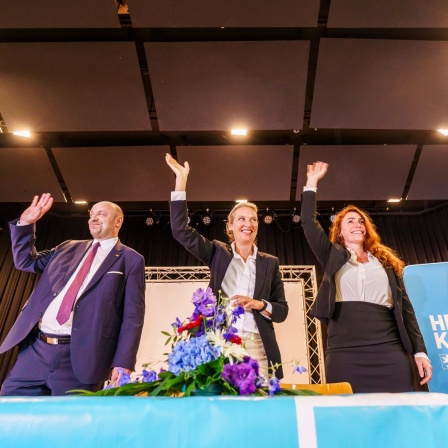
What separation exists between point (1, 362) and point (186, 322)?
481 cm

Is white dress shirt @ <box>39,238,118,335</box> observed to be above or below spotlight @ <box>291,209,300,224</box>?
below

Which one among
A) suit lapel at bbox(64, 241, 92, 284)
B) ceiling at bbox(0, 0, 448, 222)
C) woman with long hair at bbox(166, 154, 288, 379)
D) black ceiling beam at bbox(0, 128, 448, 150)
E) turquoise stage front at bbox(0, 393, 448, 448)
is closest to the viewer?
turquoise stage front at bbox(0, 393, 448, 448)

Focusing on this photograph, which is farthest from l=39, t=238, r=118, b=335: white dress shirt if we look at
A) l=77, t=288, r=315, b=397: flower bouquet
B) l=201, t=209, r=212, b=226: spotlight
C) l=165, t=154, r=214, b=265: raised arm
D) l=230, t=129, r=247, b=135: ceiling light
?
l=201, t=209, r=212, b=226: spotlight

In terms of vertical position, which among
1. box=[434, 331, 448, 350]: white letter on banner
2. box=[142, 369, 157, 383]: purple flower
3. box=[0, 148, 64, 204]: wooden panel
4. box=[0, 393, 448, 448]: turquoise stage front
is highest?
box=[0, 148, 64, 204]: wooden panel

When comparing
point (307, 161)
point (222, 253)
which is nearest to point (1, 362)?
point (222, 253)

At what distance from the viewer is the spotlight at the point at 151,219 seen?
17.2ft

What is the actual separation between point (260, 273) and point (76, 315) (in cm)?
96

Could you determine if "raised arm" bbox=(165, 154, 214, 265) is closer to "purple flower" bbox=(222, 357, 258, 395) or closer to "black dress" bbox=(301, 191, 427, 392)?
"black dress" bbox=(301, 191, 427, 392)

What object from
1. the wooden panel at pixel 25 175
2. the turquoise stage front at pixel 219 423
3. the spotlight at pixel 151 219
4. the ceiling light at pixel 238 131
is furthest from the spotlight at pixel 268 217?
the turquoise stage front at pixel 219 423

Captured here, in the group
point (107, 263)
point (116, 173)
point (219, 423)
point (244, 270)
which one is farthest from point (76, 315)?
point (116, 173)

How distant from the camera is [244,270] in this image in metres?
2.08

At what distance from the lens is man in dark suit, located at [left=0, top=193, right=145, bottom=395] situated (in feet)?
5.30

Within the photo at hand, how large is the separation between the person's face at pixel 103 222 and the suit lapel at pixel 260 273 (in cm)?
87

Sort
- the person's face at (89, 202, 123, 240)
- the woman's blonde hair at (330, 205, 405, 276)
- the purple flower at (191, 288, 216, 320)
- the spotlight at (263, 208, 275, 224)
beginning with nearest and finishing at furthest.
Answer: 1. the purple flower at (191, 288, 216, 320)
2. the woman's blonde hair at (330, 205, 405, 276)
3. the person's face at (89, 202, 123, 240)
4. the spotlight at (263, 208, 275, 224)
